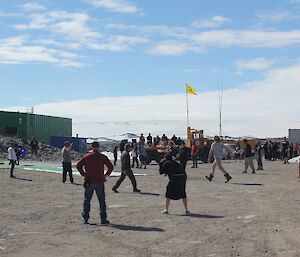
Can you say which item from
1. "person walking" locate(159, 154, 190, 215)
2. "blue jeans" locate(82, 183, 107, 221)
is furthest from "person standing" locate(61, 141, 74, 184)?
"blue jeans" locate(82, 183, 107, 221)

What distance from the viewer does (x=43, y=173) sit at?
24.6 meters

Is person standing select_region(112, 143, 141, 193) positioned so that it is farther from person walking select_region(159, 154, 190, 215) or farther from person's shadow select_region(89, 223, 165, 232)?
person's shadow select_region(89, 223, 165, 232)

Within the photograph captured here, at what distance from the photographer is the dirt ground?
8336 millimetres

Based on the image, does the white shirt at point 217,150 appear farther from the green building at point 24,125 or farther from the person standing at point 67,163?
the green building at point 24,125

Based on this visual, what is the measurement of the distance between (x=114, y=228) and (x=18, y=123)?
1747 inches

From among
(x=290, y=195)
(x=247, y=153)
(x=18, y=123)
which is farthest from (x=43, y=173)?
(x=18, y=123)

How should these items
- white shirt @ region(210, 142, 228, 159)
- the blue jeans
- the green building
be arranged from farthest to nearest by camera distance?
1. the green building
2. white shirt @ region(210, 142, 228, 159)
3. the blue jeans

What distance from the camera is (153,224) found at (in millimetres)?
10641

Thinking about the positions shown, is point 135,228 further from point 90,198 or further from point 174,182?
point 174,182

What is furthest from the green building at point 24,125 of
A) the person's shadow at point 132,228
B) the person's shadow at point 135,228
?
the person's shadow at point 135,228

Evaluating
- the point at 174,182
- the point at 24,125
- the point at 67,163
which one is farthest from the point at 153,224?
the point at 24,125

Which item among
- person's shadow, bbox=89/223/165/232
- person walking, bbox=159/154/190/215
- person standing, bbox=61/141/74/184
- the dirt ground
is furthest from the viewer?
person standing, bbox=61/141/74/184

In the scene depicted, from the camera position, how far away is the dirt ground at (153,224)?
27.3ft

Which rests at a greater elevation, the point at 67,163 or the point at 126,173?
the point at 67,163
